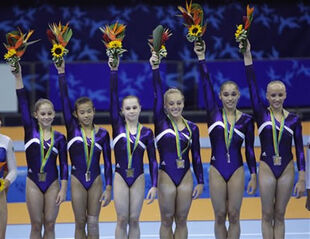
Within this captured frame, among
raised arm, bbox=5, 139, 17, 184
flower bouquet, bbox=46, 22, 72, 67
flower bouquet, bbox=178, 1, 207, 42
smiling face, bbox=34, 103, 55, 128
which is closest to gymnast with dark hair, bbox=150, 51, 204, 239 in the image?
flower bouquet, bbox=178, 1, 207, 42

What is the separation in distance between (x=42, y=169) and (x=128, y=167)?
728 mm

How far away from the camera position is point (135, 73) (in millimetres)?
11391

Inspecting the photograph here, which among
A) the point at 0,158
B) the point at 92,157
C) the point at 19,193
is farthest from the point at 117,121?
the point at 19,193

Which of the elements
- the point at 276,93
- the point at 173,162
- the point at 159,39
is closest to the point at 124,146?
the point at 173,162

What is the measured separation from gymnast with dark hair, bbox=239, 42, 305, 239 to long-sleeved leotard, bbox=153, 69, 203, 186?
0.58 meters

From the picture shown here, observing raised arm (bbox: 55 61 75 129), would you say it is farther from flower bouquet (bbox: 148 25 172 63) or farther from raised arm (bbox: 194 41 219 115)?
raised arm (bbox: 194 41 219 115)

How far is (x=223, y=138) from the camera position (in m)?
6.14

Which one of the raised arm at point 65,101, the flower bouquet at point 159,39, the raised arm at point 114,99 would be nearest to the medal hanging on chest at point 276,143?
the flower bouquet at point 159,39

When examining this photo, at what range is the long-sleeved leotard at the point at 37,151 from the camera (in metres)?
6.07

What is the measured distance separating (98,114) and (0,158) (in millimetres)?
5506

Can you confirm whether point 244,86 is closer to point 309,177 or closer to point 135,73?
point 135,73

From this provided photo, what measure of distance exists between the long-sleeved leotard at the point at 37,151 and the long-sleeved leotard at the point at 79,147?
0.08 meters

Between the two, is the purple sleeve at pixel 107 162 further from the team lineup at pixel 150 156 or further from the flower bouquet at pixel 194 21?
the flower bouquet at pixel 194 21

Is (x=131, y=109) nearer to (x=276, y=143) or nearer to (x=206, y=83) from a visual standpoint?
(x=206, y=83)
